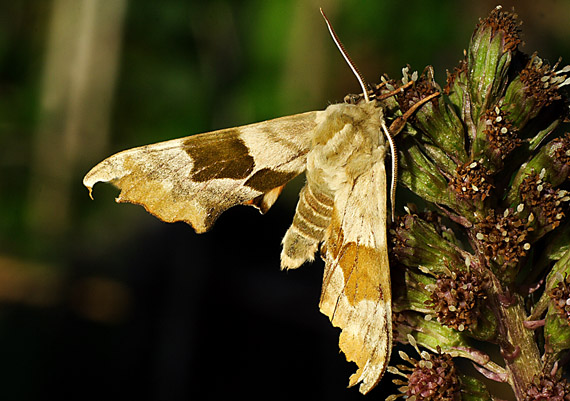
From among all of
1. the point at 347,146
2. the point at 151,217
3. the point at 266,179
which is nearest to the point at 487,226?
the point at 347,146

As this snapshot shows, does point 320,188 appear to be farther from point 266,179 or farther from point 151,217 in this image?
point 151,217

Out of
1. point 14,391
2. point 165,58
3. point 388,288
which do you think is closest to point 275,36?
point 165,58

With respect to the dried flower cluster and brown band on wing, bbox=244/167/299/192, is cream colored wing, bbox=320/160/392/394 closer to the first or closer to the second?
the dried flower cluster

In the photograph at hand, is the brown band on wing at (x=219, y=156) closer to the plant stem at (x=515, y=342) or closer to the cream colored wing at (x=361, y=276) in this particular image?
the cream colored wing at (x=361, y=276)

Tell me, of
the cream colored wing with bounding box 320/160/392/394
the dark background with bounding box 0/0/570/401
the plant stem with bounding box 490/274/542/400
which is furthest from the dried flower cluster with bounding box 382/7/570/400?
the dark background with bounding box 0/0/570/401

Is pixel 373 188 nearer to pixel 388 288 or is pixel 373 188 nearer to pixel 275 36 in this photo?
pixel 388 288

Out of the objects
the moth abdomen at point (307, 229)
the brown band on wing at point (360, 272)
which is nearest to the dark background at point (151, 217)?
the moth abdomen at point (307, 229)

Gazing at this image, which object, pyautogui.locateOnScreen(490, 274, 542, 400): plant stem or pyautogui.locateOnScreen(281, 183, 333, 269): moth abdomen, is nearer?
pyautogui.locateOnScreen(490, 274, 542, 400): plant stem
